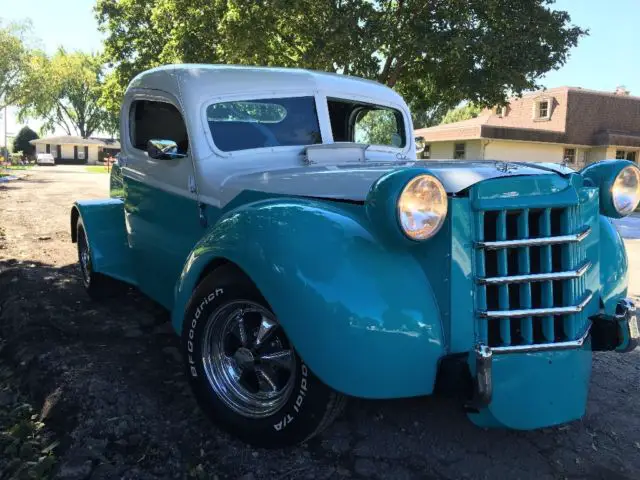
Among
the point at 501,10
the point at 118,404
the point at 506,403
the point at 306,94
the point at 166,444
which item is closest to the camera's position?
the point at 506,403

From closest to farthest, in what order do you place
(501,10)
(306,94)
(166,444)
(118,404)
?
(166,444) → (118,404) → (306,94) → (501,10)

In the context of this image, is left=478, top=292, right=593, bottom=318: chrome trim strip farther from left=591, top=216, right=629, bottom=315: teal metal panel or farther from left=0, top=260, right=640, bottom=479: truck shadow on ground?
left=0, top=260, right=640, bottom=479: truck shadow on ground

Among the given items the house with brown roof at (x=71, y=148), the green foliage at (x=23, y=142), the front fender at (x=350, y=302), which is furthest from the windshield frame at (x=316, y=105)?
the green foliage at (x=23, y=142)

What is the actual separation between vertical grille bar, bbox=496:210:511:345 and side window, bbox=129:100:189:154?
6.56ft

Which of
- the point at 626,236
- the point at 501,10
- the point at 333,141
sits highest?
the point at 501,10

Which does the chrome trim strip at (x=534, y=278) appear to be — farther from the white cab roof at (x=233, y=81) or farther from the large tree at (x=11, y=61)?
the large tree at (x=11, y=61)

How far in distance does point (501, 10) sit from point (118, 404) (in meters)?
11.8

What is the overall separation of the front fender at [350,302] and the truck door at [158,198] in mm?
1121

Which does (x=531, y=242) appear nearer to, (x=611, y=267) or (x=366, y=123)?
(x=611, y=267)

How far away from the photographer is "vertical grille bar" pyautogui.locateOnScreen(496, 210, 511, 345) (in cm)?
214

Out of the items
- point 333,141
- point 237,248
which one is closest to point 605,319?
point 237,248

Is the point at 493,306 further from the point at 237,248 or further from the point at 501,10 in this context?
the point at 501,10

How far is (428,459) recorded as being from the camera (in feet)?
8.32

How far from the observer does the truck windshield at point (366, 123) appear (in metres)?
3.83
